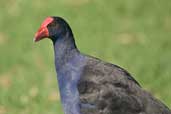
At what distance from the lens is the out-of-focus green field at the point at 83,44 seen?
9.28 m

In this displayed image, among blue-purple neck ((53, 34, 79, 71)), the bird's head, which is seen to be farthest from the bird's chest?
the bird's head

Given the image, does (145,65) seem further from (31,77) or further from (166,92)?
(31,77)

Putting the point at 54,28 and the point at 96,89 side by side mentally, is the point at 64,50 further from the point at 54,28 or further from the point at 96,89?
the point at 96,89

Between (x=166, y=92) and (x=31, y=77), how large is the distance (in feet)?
6.36

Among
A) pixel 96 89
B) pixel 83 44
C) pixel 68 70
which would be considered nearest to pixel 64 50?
pixel 68 70

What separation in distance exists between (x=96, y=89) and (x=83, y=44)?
14.2ft

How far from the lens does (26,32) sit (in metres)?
11.5

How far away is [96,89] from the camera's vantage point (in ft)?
22.0

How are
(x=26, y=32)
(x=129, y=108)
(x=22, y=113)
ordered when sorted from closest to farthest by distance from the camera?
(x=129, y=108)
(x=22, y=113)
(x=26, y=32)

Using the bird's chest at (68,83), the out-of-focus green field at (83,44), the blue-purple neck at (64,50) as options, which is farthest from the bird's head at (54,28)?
the out-of-focus green field at (83,44)

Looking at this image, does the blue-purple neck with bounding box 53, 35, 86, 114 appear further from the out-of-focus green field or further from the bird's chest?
the out-of-focus green field

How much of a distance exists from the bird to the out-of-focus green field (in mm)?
1883

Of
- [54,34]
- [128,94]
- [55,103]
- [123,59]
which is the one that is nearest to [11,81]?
[55,103]

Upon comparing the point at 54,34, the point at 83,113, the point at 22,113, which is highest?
the point at 54,34
